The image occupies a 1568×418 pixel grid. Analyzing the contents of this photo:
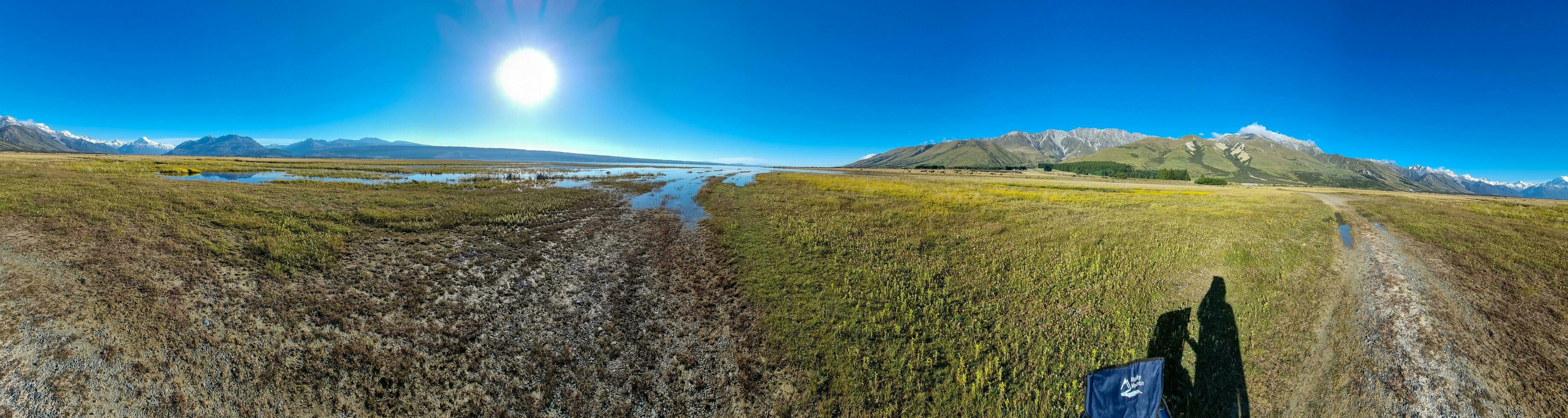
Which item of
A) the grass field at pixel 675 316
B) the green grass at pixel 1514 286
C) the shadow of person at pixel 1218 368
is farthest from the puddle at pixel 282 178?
the green grass at pixel 1514 286

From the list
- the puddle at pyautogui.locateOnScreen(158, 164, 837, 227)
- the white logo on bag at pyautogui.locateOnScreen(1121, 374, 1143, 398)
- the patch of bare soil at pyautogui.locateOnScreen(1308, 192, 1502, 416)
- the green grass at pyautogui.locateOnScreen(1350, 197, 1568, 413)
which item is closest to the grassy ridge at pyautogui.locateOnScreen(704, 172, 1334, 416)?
the patch of bare soil at pyautogui.locateOnScreen(1308, 192, 1502, 416)

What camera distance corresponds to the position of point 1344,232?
78.2 feet

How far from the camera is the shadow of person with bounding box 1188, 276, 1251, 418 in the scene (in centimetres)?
764

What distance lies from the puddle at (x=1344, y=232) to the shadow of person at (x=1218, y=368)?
1695 cm

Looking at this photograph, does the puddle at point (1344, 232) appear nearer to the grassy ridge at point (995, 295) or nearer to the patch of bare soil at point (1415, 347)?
the grassy ridge at point (995, 295)

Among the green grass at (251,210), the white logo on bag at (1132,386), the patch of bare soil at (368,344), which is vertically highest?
the green grass at (251,210)

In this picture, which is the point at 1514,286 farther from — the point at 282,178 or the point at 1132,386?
the point at 282,178

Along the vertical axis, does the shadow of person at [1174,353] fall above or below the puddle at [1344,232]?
below

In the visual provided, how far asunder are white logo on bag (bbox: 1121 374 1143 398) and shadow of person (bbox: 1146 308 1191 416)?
2352 mm

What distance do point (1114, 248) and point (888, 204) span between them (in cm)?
1535

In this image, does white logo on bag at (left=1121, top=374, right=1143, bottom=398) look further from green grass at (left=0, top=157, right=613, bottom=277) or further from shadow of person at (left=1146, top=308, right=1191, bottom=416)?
green grass at (left=0, top=157, right=613, bottom=277)

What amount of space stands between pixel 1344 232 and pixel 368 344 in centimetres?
4330

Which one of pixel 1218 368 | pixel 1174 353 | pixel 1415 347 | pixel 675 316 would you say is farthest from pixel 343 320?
pixel 1415 347

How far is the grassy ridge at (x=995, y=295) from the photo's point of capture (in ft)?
26.6
